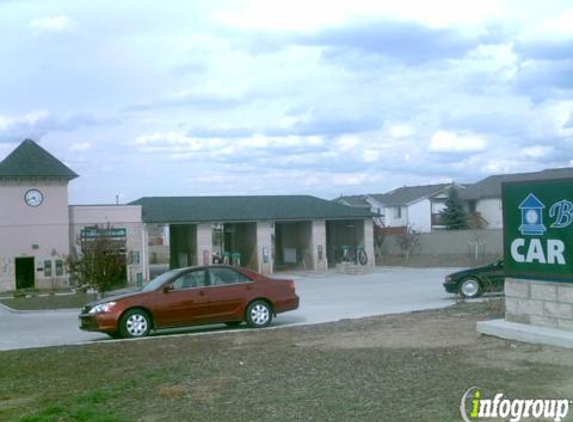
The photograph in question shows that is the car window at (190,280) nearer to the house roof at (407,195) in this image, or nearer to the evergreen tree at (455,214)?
the evergreen tree at (455,214)

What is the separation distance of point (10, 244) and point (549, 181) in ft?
123

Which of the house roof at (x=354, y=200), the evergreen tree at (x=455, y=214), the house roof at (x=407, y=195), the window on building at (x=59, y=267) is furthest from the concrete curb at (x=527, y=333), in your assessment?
the house roof at (x=354, y=200)

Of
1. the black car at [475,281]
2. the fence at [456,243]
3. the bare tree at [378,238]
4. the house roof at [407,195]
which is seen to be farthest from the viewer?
the house roof at [407,195]

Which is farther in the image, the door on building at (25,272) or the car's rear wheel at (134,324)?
the door on building at (25,272)

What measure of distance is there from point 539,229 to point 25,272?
123 feet

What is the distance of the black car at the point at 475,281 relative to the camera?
2183 cm

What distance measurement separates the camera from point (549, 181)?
10.8 meters

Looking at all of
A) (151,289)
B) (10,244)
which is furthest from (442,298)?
(10,244)

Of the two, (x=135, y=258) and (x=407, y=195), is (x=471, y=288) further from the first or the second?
(x=407, y=195)

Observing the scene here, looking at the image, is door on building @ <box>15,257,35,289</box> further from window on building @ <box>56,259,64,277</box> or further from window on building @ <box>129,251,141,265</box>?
window on building @ <box>129,251,141,265</box>

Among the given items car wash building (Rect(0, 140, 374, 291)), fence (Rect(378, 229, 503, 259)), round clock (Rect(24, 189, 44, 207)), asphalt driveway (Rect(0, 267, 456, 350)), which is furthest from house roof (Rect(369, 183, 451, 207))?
asphalt driveway (Rect(0, 267, 456, 350))

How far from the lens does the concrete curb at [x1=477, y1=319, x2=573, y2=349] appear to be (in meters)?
9.82

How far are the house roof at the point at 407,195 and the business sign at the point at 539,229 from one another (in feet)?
221

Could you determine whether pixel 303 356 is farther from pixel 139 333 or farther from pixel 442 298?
pixel 442 298
